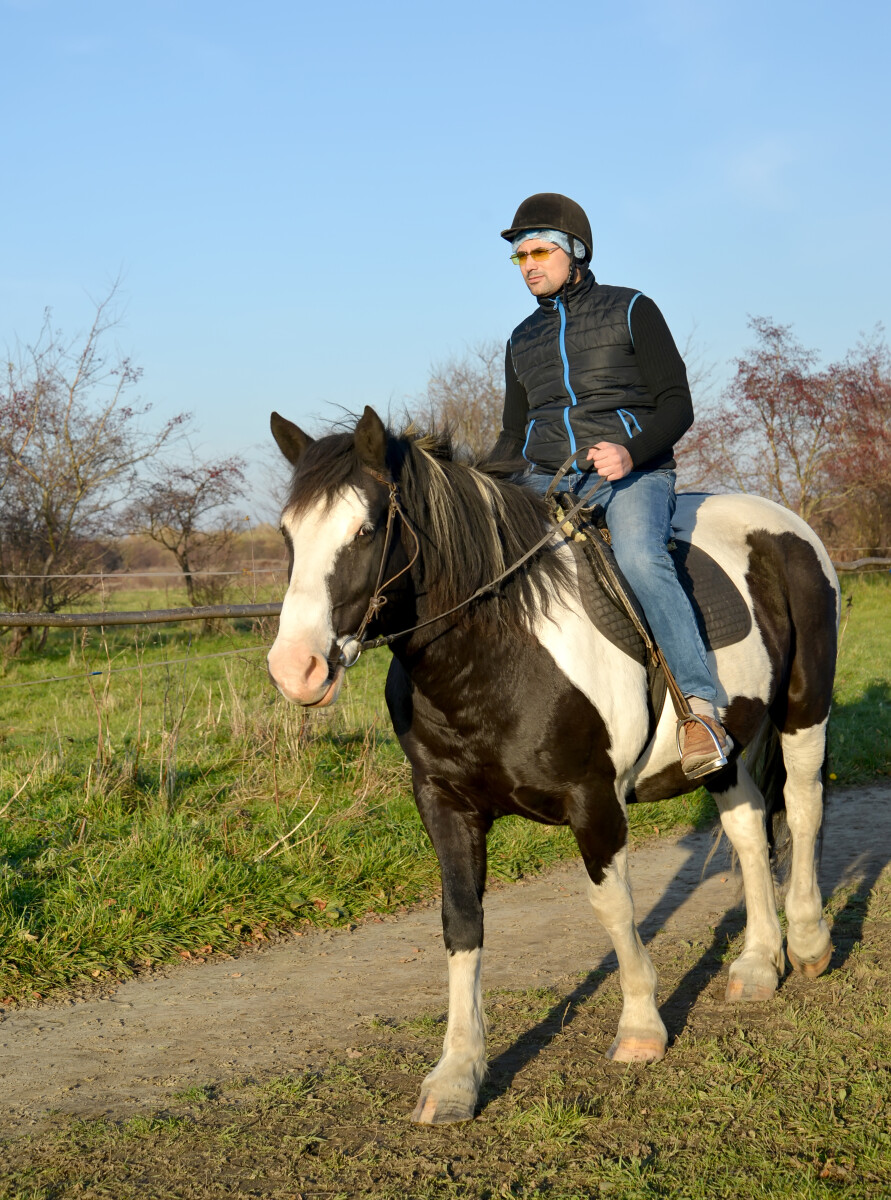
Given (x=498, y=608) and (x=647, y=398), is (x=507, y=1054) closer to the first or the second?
(x=498, y=608)

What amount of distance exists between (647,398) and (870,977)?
2.57 meters

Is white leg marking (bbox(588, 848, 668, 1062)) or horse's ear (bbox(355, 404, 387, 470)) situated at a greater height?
horse's ear (bbox(355, 404, 387, 470))

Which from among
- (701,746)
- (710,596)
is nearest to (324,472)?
(701,746)

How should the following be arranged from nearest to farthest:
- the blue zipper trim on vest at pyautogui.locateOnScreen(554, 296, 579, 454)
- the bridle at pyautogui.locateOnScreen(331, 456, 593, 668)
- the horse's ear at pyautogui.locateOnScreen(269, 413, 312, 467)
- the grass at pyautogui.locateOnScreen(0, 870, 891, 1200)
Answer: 1. the grass at pyautogui.locateOnScreen(0, 870, 891, 1200)
2. the bridle at pyautogui.locateOnScreen(331, 456, 593, 668)
3. the horse's ear at pyautogui.locateOnScreen(269, 413, 312, 467)
4. the blue zipper trim on vest at pyautogui.locateOnScreen(554, 296, 579, 454)

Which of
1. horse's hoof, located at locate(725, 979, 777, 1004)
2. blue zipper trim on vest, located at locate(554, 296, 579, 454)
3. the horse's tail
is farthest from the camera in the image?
the horse's tail

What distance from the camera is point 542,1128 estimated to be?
3.05m

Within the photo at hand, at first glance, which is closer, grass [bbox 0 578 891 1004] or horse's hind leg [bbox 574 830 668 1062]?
horse's hind leg [bbox 574 830 668 1062]

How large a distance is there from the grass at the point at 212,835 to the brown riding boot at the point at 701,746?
2306 mm

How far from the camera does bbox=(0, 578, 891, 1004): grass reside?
4.75 meters

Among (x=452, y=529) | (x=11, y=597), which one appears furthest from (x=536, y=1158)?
(x=11, y=597)

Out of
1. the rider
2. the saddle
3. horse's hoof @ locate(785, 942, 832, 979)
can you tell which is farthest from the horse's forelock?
horse's hoof @ locate(785, 942, 832, 979)

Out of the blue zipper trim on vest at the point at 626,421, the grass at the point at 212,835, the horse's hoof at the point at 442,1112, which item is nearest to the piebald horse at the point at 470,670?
the horse's hoof at the point at 442,1112

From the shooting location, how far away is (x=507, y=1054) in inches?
145

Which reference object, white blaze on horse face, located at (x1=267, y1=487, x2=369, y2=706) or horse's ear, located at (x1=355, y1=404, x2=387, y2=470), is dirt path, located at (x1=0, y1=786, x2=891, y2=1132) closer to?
white blaze on horse face, located at (x1=267, y1=487, x2=369, y2=706)
